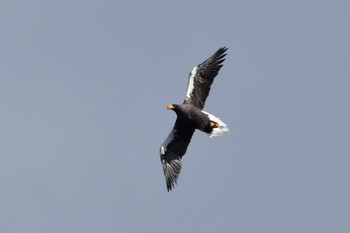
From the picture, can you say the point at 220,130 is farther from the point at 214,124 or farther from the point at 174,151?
the point at 174,151

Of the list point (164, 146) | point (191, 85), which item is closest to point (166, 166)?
point (164, 146)

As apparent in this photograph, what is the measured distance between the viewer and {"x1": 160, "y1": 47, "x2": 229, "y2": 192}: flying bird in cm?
3025

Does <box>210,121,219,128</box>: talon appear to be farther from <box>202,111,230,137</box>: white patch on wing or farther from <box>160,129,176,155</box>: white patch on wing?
<box>160,129,176,155</box>: white patch on wing

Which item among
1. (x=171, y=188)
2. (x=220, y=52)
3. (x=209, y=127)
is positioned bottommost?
(x=171, y=188)

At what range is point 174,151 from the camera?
102 ft

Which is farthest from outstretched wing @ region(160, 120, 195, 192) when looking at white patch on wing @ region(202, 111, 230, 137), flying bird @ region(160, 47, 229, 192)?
white patch on wing @ region(202, 111, 230, 137)

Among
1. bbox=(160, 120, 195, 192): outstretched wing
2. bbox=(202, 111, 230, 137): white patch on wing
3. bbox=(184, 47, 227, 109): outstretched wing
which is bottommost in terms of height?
bbox=(160, 120, 195, 192): outstretched wing

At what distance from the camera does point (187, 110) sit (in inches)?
1190

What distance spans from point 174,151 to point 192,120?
4.33 feet

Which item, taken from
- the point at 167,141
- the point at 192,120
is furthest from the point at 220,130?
the point at 167,141

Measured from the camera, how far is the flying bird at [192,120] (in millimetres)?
30250

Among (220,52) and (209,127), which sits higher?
(220,52)

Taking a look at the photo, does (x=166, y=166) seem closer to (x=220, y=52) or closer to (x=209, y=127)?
(x=209, y=127)

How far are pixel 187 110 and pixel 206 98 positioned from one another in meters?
0.84
